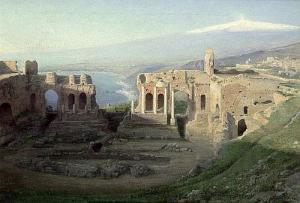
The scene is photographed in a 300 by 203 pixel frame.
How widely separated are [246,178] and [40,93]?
26.0m

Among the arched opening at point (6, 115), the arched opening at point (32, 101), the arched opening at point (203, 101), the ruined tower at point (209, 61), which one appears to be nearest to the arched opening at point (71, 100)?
the arched opening at point (32, 101)

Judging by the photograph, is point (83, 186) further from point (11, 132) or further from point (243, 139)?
point (11, 132)

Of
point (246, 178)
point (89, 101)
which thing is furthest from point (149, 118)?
point (246, 178)

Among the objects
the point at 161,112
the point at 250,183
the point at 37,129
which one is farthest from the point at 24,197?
the point at 161,112

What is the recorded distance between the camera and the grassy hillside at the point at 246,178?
18.0m

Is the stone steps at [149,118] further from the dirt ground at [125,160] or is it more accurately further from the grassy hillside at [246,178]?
the grassy hillside at [246,178]

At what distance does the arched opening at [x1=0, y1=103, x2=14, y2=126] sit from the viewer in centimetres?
3922

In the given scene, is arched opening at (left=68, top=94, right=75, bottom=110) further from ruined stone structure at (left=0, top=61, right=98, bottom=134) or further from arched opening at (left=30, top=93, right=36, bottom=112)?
arched opening at (left=30, top=93, right=36, bottom=112)

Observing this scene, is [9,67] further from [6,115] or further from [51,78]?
[6,115]

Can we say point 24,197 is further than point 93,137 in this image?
No

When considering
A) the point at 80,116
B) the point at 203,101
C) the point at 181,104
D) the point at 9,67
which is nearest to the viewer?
the point at 80,116

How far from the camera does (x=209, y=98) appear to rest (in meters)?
42.5

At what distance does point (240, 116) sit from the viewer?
3497cm

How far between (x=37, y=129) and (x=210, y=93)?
12.9 m
